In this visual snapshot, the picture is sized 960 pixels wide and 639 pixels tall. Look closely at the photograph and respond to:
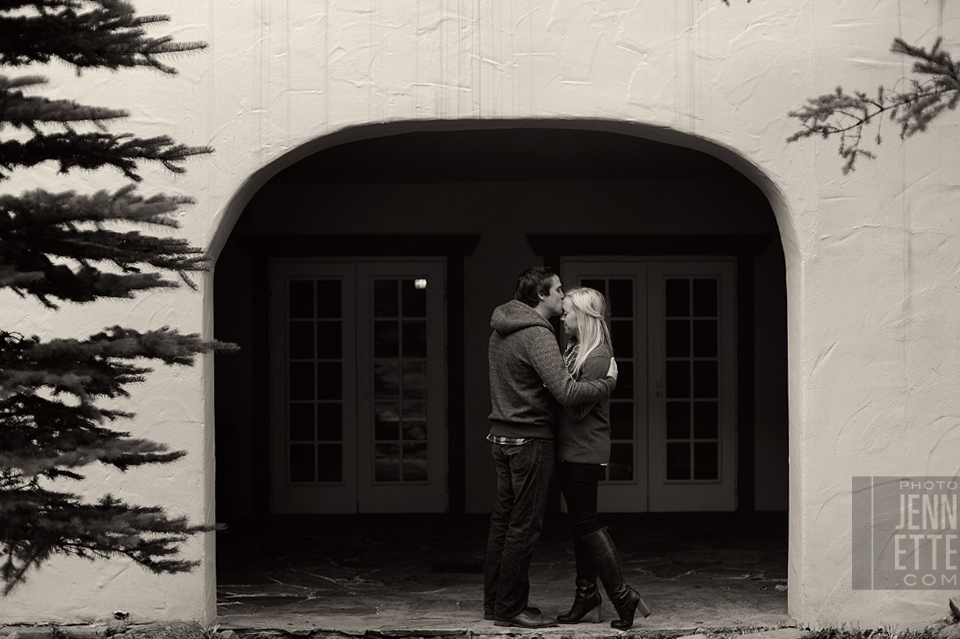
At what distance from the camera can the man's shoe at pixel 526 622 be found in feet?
17.1

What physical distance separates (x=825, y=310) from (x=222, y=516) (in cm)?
547

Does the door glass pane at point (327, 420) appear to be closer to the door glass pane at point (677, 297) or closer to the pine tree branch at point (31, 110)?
the door glass pane at point (677, 297)

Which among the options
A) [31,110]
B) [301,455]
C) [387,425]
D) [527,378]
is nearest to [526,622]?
[527,378]

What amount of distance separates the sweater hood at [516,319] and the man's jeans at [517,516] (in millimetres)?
560

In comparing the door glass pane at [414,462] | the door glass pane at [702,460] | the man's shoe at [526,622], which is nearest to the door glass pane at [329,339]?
the door glass pane at [414,462]

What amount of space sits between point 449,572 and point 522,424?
2135mm

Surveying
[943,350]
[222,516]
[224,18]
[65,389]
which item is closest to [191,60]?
[224,18]

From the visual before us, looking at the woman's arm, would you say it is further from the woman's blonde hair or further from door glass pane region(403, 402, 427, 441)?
door glass pane region(403, 402, 427, 441)

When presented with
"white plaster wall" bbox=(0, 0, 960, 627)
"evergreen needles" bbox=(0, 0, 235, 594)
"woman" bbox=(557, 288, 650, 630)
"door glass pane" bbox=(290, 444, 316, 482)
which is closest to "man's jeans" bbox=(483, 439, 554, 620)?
"woman" bbox=(557, 288, 650, 630)

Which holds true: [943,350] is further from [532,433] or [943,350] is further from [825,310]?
[532,433]

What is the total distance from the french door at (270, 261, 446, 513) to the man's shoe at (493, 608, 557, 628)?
4056 mm

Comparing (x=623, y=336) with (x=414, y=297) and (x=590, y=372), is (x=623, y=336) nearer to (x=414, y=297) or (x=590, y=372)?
(x=414, y=297)

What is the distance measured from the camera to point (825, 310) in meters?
5.27

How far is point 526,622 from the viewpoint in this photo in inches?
205
